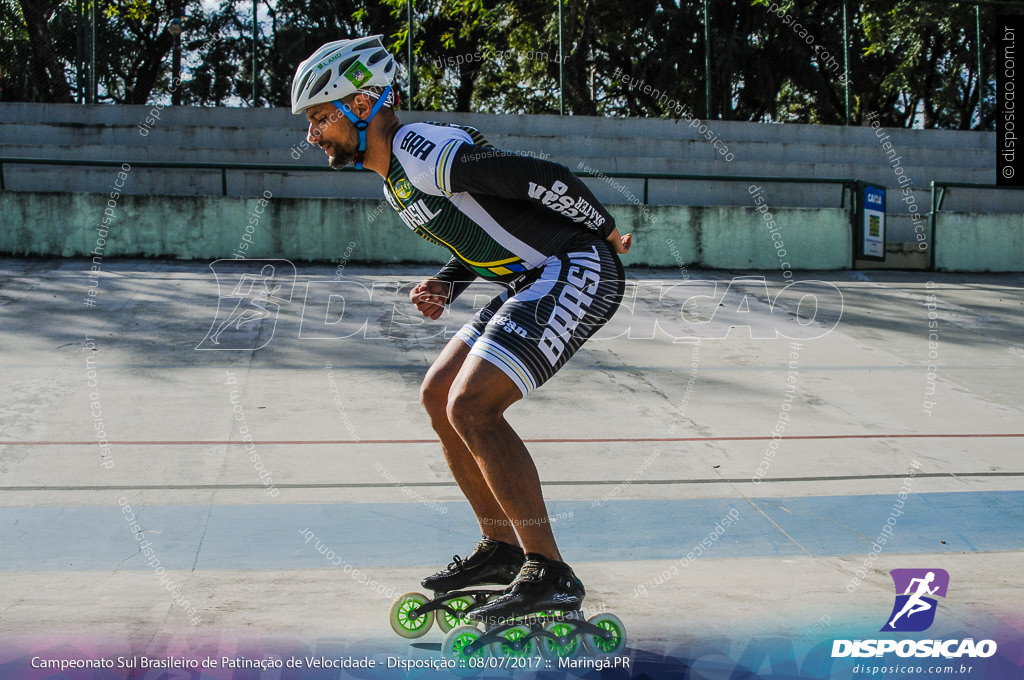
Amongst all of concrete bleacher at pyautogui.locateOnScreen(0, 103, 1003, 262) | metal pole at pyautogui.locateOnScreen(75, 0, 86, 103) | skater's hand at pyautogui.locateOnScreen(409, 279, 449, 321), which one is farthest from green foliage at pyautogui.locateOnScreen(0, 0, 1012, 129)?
skater's hand at pyautogui.locateOnScreen(409, 279, 449, 321)

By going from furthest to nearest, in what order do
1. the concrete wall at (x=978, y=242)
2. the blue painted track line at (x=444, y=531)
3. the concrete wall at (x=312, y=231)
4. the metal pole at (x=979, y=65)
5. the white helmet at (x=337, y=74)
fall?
the metal pole at (x=979, y=65), the concrete wall at (x=978, y=242), the concrete wall at (x=312, y=231), the blue painted track line at (x=444, y=531), the white helmet at (x=337, y=74)

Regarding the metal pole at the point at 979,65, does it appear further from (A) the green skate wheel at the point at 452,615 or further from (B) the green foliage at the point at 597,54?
(A) the green skate wheel at the point at 452,615

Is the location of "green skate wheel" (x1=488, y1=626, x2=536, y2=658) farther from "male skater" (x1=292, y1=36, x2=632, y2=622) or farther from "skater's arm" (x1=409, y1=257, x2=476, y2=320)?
"skater's arm" (x1=409, y1=257, x2=476, y2=320)

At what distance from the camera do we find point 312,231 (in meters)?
12.2

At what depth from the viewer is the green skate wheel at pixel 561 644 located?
262cm

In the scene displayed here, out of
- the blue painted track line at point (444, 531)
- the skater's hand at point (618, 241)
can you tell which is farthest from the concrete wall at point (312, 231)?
the skater's hand at point (618, 241)

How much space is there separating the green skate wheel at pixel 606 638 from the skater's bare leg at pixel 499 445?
0.77 feet

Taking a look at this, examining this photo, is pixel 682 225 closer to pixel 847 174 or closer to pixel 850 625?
pixel 847 174

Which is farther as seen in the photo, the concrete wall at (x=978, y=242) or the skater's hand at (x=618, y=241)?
the concrete wall at (x=978, y=242)

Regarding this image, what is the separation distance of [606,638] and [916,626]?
3.60 ft

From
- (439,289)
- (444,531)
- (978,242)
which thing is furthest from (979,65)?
(439,289)

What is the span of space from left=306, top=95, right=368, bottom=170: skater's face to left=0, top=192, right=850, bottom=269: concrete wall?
361 inches

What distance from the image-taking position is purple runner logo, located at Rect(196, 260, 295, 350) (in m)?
7.93

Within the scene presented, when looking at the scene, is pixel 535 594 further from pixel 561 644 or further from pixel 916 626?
pixel 916 626
